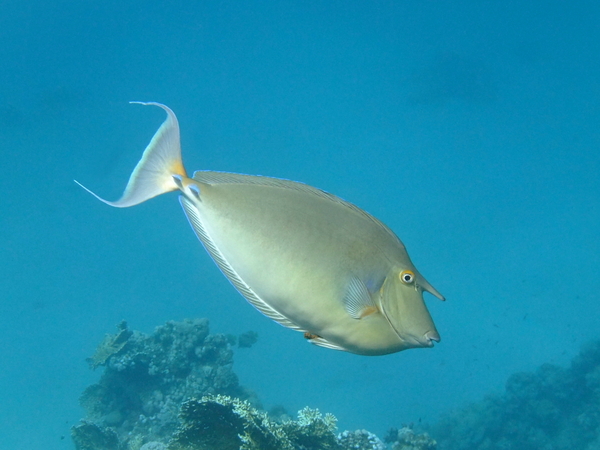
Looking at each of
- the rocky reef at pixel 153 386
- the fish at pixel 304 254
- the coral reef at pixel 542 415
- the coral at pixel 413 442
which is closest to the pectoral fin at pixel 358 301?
the fish at pixel 304 254

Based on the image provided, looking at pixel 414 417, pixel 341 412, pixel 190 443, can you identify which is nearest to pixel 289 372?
pixel 341 412

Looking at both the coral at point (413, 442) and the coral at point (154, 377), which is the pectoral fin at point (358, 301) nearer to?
the coral at point (413, 442)

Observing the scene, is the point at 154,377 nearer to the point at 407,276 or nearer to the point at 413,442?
the point at 413,442

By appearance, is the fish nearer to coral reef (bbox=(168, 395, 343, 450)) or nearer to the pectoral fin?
the pectoral fin

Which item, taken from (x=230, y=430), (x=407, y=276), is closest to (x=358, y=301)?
(x=407, y=276)

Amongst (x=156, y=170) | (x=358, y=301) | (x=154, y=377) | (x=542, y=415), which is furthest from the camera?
(x=542, y=415)

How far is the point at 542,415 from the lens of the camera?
13.3 meters

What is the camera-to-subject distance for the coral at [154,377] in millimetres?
9062

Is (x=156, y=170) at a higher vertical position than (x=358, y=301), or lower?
higher

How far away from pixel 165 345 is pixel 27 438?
432 inches

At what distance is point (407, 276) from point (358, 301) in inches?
8.9

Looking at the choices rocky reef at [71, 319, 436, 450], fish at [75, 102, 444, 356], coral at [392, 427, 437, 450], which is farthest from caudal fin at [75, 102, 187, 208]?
coral at [392, 427, 437, 450]

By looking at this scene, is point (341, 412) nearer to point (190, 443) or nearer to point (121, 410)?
point (121, 410)

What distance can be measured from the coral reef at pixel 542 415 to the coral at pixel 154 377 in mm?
8706
